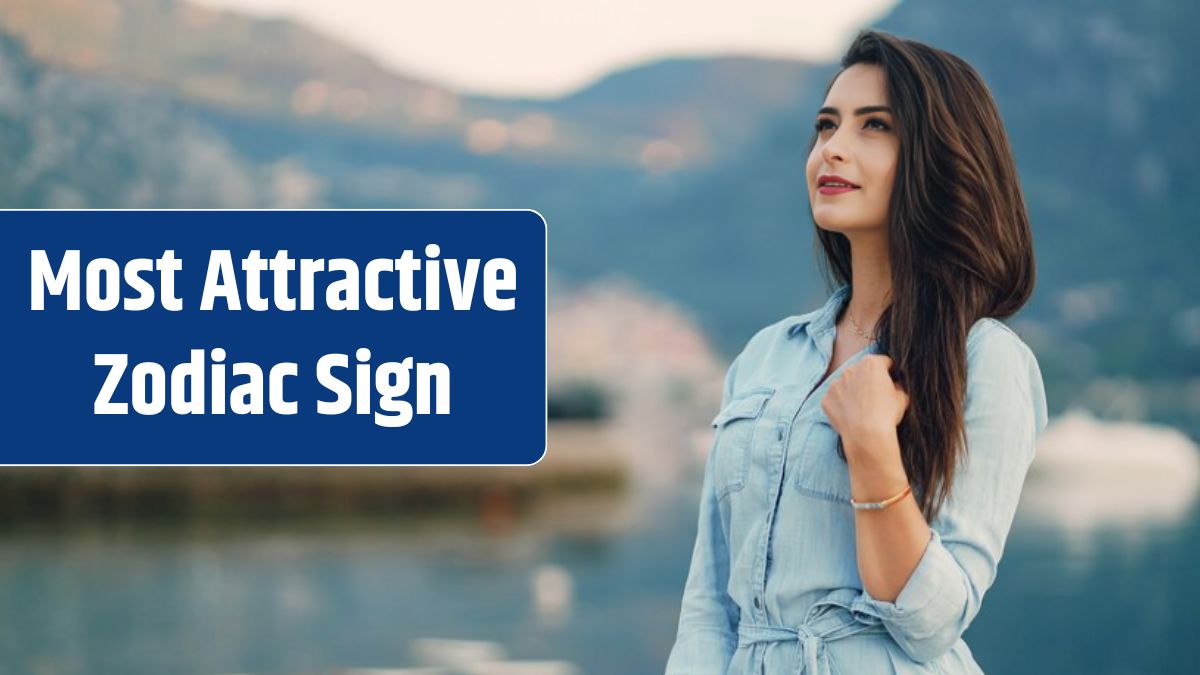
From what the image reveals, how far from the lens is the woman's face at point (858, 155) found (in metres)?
0.90

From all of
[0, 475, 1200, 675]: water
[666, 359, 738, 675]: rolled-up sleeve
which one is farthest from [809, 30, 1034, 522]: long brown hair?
[0, 475, 1200, 675]: water

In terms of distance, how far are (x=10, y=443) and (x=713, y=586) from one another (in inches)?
71.8

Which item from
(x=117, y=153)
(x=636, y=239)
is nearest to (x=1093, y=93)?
(x=636, y=239)

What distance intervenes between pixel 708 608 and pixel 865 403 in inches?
7.6

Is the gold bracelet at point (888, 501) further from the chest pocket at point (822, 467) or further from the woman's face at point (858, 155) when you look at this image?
the woman's face at point (858, 155)

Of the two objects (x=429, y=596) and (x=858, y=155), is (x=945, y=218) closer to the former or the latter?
(x=858, y=155)

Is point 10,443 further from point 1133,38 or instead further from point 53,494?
point 1133,38

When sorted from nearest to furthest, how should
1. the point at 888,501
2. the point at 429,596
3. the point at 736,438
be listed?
1. the point at 888,501
2. the point at 736,438
3. the point at 429,596

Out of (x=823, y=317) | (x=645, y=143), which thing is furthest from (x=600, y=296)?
(x=823, y=317)

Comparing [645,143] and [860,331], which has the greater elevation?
[645,143]

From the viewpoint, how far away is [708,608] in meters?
0.94

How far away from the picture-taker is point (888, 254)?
919 millimetres

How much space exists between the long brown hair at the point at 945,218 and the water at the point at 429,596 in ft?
13.7

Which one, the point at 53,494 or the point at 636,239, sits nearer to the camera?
the point at 53,494
